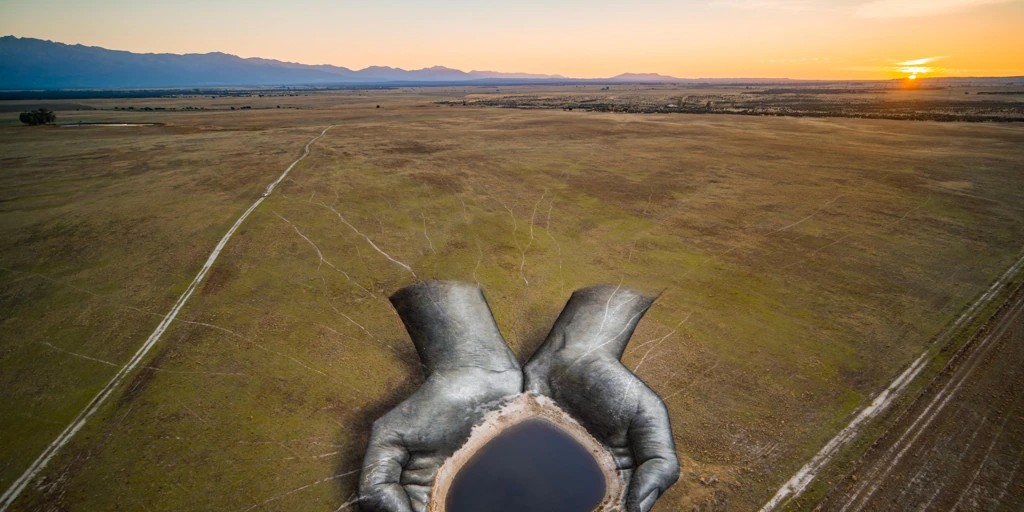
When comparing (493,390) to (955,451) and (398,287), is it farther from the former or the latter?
(955,451)

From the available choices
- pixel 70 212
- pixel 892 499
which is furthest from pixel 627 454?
pixel 70 212

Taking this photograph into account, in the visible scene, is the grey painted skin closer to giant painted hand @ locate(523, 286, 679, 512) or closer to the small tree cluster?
giant painted hand @ locate(523, 286, 679, 512)

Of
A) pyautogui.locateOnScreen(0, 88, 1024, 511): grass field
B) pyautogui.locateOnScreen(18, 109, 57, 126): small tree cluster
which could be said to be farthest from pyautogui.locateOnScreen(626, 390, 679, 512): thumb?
pyautogui.locateOnScreen(18, 109, 57, 126): small tree cluster

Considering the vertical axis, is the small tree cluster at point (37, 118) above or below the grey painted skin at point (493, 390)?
above

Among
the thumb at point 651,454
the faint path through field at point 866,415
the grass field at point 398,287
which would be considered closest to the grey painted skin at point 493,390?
the thumb at point 651,454

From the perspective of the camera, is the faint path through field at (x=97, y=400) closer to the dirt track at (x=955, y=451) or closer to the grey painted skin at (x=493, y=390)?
the grey painted skin at (x=493, y=390)
